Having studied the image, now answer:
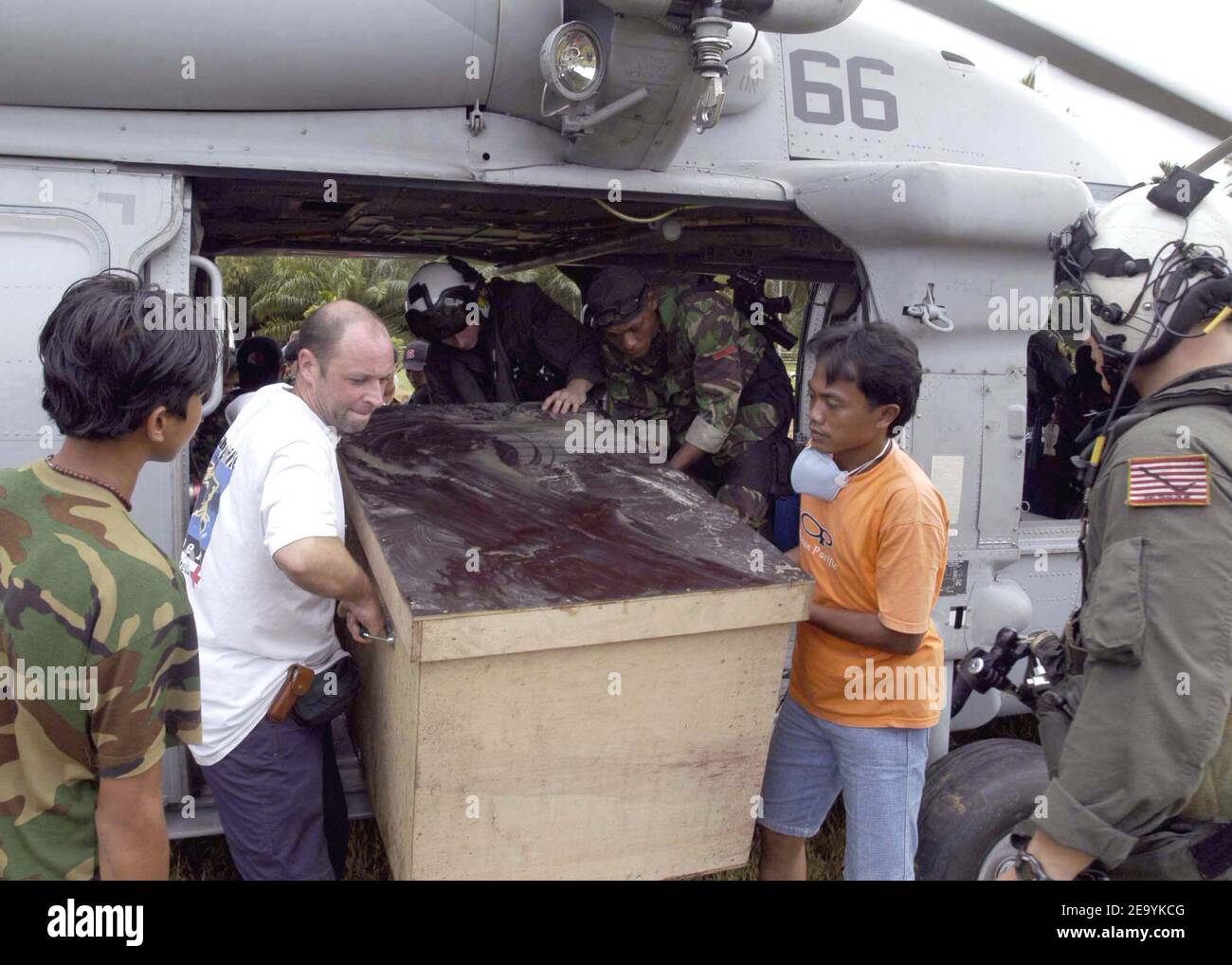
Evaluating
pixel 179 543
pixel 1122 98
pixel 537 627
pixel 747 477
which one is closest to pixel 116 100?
pixel 179 543

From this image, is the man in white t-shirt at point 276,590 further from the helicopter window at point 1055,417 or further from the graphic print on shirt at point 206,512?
the helicopter window at point 1055,417

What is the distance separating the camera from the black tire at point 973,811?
2736 millimetres

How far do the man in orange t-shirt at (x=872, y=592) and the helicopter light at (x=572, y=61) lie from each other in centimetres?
99

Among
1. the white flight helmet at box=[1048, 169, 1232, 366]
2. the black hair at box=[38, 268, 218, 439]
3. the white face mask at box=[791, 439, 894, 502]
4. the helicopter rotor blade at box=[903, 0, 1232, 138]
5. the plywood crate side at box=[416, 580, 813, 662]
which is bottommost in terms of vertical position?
the plywood crate side at box=[416, 580, 813, 662]

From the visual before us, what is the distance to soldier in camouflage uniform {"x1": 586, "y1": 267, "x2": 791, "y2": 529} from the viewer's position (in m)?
3.80

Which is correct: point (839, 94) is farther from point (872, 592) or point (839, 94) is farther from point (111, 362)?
point (111, 362)

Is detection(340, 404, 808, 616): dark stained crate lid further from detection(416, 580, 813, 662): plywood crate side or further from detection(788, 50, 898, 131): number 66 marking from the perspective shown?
detection(788, 50, 898, 131): number 66 marking

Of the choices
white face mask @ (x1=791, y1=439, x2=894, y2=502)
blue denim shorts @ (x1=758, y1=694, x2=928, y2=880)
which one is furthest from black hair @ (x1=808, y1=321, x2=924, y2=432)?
blue denim shorts @ (x1=758, y1=694, x2=928, y2=880)

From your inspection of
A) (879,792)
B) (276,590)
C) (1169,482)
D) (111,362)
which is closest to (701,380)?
(879,792)

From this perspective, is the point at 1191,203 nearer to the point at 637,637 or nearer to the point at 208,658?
the point at 637,637

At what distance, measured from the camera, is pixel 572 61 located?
104 inches

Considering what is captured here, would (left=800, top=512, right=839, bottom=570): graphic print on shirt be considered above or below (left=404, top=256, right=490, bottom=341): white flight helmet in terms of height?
below

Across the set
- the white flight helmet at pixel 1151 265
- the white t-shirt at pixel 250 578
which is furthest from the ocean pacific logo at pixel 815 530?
the white t-shirt at pixel 250 578

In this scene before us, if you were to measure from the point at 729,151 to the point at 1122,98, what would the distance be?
4.20 ft
